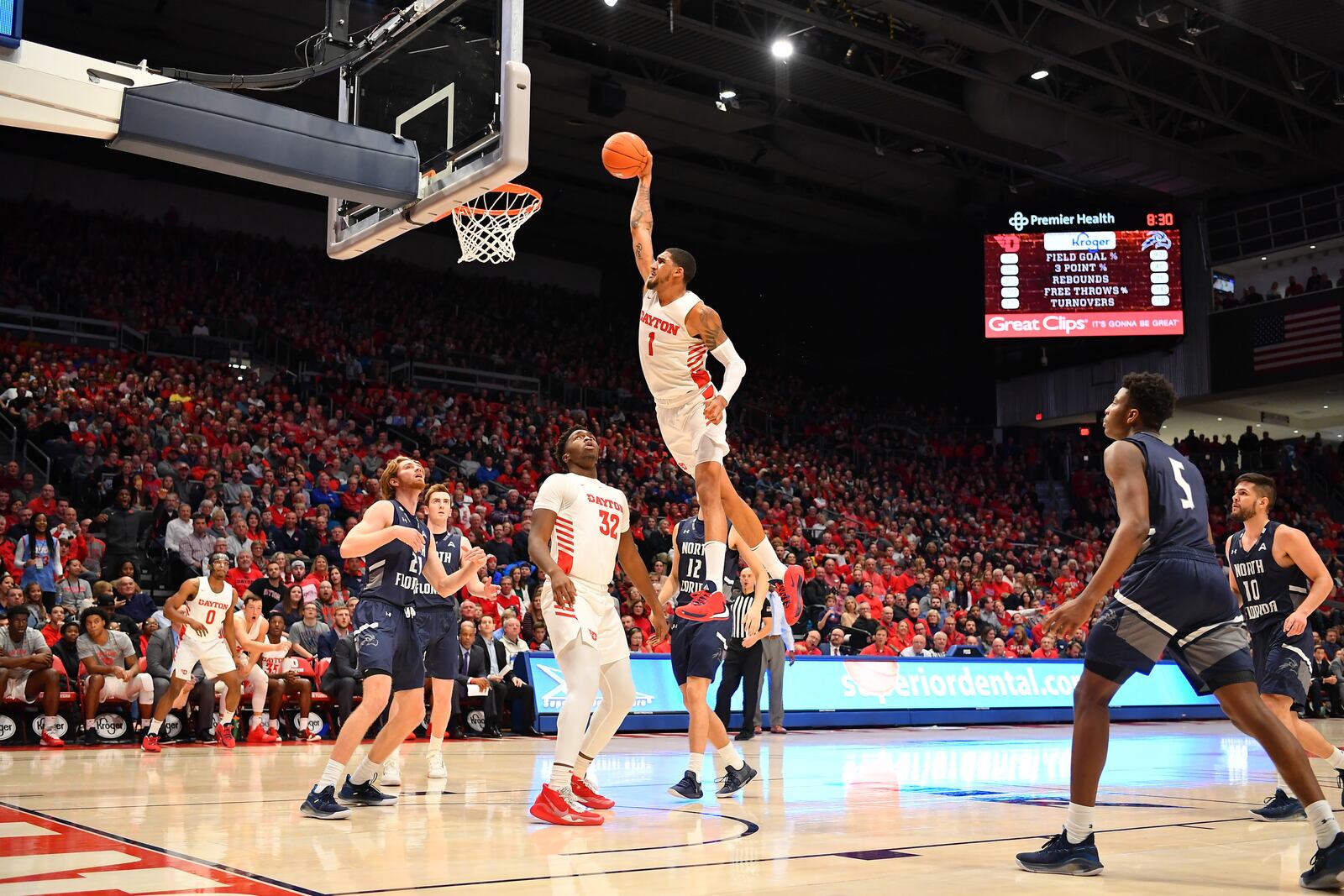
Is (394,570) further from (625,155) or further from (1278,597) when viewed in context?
(1278,597)

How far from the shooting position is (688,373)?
770cm

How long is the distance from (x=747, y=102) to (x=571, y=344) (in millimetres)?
8153

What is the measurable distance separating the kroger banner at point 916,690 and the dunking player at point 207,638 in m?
3.52

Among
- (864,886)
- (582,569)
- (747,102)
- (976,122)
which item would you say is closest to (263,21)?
(747,102)

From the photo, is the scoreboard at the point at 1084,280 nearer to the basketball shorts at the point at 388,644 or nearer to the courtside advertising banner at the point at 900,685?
the courtside advertising banner at the point at 900,685

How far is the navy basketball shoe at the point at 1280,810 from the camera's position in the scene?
717 centimetres

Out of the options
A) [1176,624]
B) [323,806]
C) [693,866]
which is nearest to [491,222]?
[323,806]

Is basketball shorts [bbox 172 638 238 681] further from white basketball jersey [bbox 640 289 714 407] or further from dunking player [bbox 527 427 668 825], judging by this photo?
white basketball jersey [bbox 640 289 714 407]

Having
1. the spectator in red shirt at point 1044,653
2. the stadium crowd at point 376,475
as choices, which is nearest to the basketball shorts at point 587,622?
the stadium crowd at point 376,475

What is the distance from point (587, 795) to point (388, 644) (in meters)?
1.46

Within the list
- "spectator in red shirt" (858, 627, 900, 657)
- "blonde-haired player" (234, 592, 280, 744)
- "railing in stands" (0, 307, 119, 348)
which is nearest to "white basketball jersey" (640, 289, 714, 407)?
"blonde-haired player" (234, 592, 280, 744)

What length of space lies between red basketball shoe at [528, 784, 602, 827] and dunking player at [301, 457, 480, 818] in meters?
1.07

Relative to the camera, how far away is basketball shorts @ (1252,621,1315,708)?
7.80m

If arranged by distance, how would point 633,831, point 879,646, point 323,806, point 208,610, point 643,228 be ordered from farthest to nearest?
point 879,646 → point 208,610 → point 643,228 → point 323,806 → point 633,831
